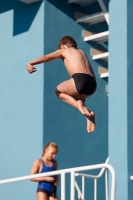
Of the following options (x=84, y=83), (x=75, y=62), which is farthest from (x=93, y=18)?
(x=84, y=83)

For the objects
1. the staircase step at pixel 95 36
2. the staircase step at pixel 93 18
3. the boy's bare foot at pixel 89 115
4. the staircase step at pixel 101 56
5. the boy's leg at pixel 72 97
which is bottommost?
the boy's bare foot at pixel 89 115

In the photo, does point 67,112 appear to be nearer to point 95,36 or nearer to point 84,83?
point 95,36

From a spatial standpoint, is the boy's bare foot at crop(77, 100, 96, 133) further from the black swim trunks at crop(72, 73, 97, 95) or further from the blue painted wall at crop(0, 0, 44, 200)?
the blue painted wall at crop(0, 0, 44, 200)

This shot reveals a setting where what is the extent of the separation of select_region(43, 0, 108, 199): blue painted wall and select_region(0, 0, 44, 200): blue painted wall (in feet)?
0.44

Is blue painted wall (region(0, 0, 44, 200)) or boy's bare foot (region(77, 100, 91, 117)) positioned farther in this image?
blue painted wall (region(0, 0, 44, 200))

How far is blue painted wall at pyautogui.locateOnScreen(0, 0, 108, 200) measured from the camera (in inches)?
417

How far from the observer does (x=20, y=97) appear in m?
10.9

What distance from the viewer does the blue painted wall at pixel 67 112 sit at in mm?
10648

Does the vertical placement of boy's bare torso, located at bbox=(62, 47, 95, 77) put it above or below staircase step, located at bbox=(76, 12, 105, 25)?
below

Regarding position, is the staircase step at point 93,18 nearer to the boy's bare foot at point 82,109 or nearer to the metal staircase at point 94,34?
the metal staircase at point 94,34

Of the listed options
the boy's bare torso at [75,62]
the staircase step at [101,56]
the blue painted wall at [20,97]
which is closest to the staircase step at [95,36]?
the staircase step at [101,56]

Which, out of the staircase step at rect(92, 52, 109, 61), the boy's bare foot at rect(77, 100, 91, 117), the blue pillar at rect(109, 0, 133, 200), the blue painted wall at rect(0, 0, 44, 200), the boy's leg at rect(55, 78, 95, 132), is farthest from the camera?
the staircase step at rect(92, 52, 109, 61)

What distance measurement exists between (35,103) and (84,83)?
11.2 feet

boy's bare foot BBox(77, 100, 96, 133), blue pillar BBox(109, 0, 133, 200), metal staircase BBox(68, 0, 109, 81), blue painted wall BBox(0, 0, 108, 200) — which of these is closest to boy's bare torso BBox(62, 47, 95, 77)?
boy's bare foot BBox(77, 100, 96, 133)
